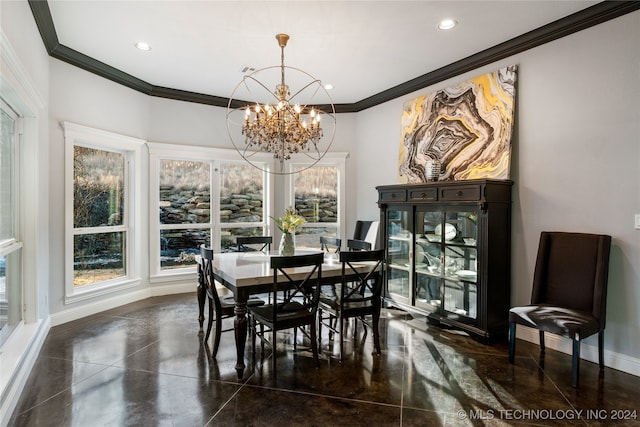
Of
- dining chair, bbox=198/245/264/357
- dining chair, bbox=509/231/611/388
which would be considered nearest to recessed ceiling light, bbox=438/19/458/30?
dining chair, bbox=509/231/611/388

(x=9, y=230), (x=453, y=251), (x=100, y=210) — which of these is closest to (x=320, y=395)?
(x=453, y=251)

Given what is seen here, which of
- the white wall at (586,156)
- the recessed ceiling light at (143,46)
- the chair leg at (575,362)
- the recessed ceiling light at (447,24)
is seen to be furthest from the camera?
the recessed ceiling light at (143,46)

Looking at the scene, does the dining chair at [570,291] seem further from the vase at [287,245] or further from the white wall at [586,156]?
the vase at [287,245]

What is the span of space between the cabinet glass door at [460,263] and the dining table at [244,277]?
102cm

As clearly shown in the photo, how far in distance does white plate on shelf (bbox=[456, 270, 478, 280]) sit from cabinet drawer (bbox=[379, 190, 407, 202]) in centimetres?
104

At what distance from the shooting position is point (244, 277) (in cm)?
272

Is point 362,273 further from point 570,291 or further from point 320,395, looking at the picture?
point 570,291

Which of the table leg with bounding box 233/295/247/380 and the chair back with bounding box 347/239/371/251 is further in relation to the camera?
the chair back with bounding box 347/239/371/251

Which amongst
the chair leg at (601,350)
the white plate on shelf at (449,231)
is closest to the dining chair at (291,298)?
the white plate on shelf at (449,231)

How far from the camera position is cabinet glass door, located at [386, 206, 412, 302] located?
14.0 feet

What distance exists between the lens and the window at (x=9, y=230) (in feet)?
8.99

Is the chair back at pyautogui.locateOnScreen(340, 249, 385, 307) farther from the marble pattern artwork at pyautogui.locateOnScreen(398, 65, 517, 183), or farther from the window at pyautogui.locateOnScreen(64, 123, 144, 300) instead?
the window at pyautogui.locateOnScreen(64, 123, 144, 300)

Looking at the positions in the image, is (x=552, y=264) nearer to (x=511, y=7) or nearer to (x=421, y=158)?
(x=421, y=158)

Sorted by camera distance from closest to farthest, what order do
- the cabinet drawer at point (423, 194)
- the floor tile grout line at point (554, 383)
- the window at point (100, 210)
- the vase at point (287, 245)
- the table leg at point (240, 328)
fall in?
the floor tile grout line at point (554, 383) → the table leg at point (240, 328) → the vase at point (287, 245) → the cabinet drawer at point (423, 194) → the window at point (100, 210)
